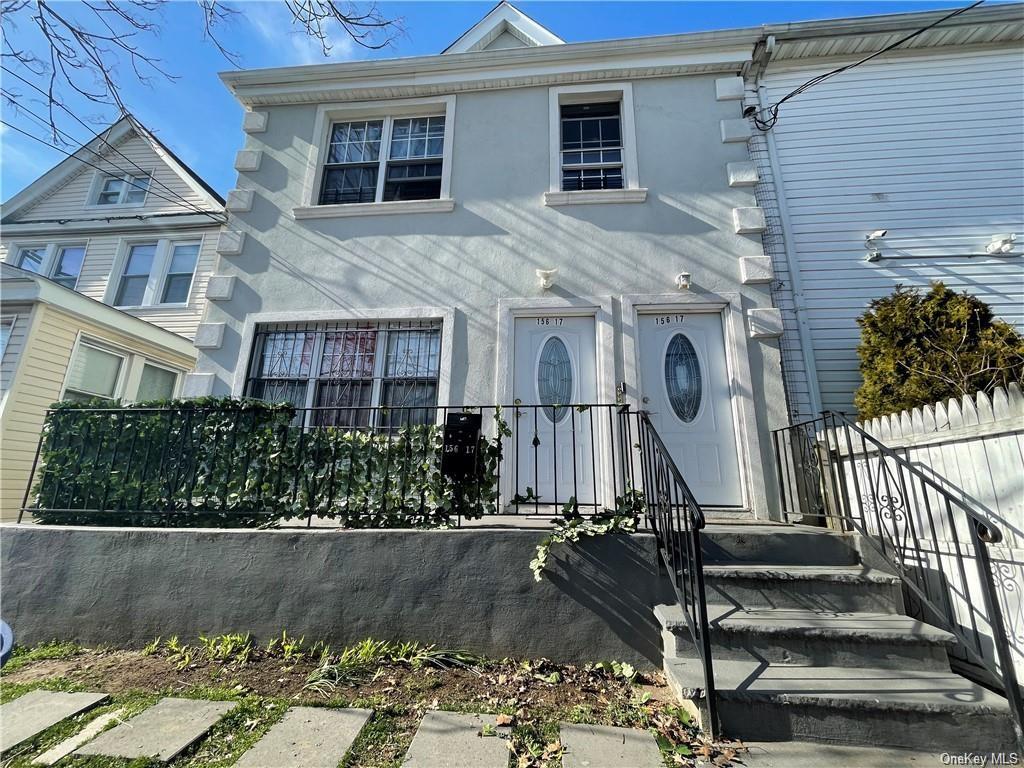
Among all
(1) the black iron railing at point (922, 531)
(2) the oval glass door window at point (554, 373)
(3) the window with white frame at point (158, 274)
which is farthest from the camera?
(3) the window with white frame at point (158, 274)

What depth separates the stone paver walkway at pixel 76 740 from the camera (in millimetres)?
2055

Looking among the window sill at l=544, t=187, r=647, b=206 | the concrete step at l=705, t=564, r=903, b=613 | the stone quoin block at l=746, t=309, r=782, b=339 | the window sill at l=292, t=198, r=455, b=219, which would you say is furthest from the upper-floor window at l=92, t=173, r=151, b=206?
the concrete step at l=705, t=564, r=903, b=613

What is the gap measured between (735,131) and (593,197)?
1989 mm

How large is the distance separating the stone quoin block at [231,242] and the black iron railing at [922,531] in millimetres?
6878

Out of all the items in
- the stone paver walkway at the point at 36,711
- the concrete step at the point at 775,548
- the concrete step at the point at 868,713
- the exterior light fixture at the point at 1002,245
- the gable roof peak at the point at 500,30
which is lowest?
the stone paver walkway at the point at 36,711

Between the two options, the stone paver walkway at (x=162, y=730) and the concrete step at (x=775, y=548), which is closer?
the stone paver walkway at (x=162, y=730)

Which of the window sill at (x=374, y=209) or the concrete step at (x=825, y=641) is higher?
the window sill at (x=374, y=209)

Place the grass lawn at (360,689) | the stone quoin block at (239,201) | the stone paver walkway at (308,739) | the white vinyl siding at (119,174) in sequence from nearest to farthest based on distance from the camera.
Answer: the stone paver walkway at (308,739) < the grass lawn at (360,689) < the stone quoin block at (239,201) < the white vinyl siding at (119,174)

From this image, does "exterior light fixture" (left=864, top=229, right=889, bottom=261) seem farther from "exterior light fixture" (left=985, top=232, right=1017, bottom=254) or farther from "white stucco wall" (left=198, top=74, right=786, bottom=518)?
"white stucco wall" (left=198, top=74, right=786, bottom=518)

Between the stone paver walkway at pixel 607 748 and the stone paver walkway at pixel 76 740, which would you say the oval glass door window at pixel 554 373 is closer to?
the stone paver walkway at pixel 607 748

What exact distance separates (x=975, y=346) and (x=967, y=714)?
3650mm

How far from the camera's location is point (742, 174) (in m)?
5.16

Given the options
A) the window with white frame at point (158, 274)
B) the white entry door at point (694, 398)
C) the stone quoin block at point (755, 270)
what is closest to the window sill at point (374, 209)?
the white entry door at point (694, 398)

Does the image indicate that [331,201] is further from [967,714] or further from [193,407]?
[967,714]
